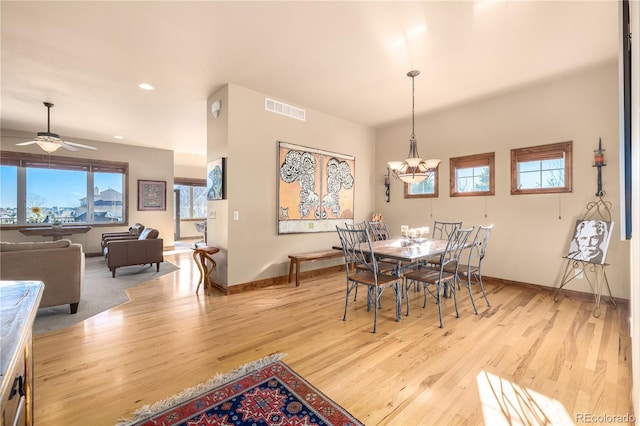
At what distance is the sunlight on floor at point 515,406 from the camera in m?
1.64

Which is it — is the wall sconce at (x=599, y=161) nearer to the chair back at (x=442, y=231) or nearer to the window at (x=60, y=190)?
the chair back at (x=442, y=231)

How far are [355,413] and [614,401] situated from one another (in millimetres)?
1671

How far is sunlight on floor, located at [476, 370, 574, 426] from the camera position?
164 cm

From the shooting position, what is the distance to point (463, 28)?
2766 millimetres

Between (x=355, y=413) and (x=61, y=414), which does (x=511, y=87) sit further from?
(x=61, y=414)

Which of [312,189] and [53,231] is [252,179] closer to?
[312,189]

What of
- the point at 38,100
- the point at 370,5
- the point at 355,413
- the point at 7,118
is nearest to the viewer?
the point at 355,413

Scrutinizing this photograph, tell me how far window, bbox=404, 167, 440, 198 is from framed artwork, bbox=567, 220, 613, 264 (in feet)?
6.89

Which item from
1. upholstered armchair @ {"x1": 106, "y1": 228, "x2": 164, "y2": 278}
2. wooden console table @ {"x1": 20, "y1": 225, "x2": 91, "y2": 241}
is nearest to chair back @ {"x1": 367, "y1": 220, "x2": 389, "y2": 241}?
upholstered armchair @ {"x1": 106, "y1": 228, "x2": 164, "y2": 278}

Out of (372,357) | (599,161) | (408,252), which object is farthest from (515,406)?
(599,161)

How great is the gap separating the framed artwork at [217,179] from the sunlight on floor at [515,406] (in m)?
3.68

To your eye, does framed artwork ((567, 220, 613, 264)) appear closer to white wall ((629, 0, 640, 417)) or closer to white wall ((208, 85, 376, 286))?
white wall ((629, 0, 640, 417))

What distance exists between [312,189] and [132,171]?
564 centimetres

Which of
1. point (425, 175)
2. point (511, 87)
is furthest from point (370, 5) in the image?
point (511, 87)
